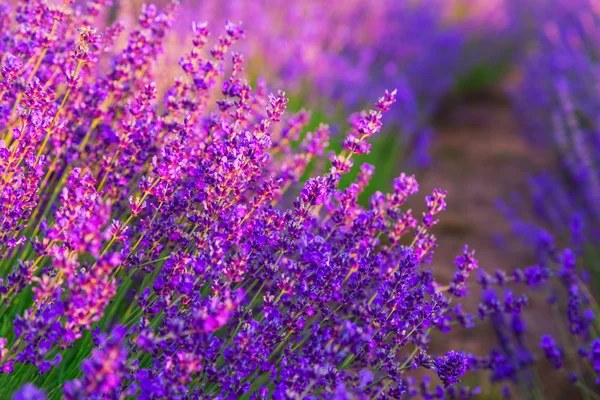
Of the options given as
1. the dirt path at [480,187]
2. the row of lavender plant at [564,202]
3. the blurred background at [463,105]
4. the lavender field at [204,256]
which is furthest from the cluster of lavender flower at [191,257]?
the dirt path at [480,187]

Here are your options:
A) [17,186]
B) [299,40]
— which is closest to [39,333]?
[17,186]

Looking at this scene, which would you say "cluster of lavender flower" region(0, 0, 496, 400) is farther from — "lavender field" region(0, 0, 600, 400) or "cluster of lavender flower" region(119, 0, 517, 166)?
"cluster of lavender flower" region(119, 0, 517, 166)

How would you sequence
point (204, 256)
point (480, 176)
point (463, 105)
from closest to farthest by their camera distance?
point (204, 256), point (480, 176), point (463, 105)

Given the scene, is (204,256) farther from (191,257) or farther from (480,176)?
(480,176)

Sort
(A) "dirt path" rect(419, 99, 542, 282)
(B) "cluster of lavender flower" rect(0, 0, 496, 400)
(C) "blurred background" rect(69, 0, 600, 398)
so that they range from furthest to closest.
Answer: (A) "dirt path" rect(419, 99, 542, 282) < (C) "blurred background" rect(69, 0, 600, 398) < (B) "cluster of lavender flower" rect(0, 0, 496, 400)

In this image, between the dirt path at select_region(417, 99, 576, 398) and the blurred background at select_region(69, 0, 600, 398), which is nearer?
the dirt path at select_region(417, 99, 576, 398)

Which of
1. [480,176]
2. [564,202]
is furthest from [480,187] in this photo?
[564,202]

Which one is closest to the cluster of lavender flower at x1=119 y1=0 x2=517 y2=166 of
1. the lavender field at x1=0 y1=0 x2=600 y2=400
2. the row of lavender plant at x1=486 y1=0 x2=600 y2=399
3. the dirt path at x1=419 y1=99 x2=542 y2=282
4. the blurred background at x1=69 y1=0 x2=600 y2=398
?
the blurred background at x1=69 y1=0 x2=600 y2=398

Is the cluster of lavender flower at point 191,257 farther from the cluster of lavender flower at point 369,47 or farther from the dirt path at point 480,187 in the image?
the cluster of lavender flower at point 369,47
